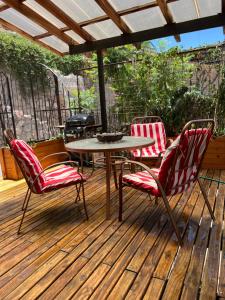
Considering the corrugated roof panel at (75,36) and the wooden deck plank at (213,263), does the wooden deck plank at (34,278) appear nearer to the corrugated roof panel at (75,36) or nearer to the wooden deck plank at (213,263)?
the wooden deck plank at (213,263)

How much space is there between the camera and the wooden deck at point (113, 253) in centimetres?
154

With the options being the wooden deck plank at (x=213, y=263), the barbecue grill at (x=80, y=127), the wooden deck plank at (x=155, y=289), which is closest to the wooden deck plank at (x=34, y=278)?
the wooden deck plank at (x=155, y=289)

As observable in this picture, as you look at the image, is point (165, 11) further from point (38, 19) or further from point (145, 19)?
point (38, 19)

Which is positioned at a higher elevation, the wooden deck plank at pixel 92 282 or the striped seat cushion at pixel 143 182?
the striped seat cushion at pixel 143 182

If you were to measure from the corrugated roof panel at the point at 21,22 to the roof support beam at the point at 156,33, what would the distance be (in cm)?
67

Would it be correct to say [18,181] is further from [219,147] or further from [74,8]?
[219,147]

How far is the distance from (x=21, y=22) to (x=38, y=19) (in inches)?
16.6

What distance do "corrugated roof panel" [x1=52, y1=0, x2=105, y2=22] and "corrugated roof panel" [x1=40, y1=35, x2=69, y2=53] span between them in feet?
2.54

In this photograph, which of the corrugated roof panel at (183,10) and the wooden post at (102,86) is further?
the wooden post at (102,86)

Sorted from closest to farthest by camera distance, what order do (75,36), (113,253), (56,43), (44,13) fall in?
(113,253) < (44,13) < (75,36) < (56,43)

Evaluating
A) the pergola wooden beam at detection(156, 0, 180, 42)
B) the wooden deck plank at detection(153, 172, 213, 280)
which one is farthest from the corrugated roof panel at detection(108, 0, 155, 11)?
the wooden deck plank at detection(153, 172, 213, 280)

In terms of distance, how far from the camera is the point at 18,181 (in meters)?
3.93

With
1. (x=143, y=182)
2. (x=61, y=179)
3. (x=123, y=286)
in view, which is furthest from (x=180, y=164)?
(x=61, y=179)

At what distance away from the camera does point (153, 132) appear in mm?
3709
